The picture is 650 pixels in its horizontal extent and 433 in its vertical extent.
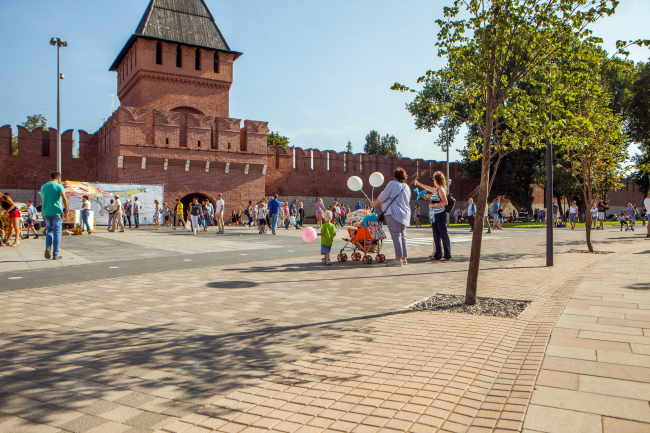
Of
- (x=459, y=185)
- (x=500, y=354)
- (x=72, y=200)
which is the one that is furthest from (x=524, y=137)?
(x=459, y=185)

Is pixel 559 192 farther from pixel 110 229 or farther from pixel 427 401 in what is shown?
pixel 427 401

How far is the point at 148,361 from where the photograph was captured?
12.8 feet

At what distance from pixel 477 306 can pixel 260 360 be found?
3216mm

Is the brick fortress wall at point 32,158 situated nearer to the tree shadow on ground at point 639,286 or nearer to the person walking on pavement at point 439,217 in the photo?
the person walking on pavement at point 439,217

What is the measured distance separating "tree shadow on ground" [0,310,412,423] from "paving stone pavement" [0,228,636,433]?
0.05ft

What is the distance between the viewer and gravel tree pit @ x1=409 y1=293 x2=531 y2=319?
576 centimetres

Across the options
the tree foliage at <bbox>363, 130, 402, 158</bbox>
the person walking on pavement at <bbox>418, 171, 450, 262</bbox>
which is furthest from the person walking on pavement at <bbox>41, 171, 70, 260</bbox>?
the tree foliage at <bbox>363, 130, 402, 158</bbox>

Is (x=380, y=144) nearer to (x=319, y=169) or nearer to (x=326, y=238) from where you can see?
(x=319, y=169)

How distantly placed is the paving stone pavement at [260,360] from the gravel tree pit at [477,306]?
211 millimetres

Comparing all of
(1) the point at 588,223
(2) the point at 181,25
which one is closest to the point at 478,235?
(1) the point at 588,223

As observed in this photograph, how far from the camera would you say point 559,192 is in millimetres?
42531

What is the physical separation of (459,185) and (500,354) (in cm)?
4995

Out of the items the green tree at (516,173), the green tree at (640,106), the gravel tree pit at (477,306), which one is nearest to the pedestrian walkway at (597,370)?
the gravel tree pit at (477,306)

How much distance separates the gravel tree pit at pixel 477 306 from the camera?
5.76 metres
